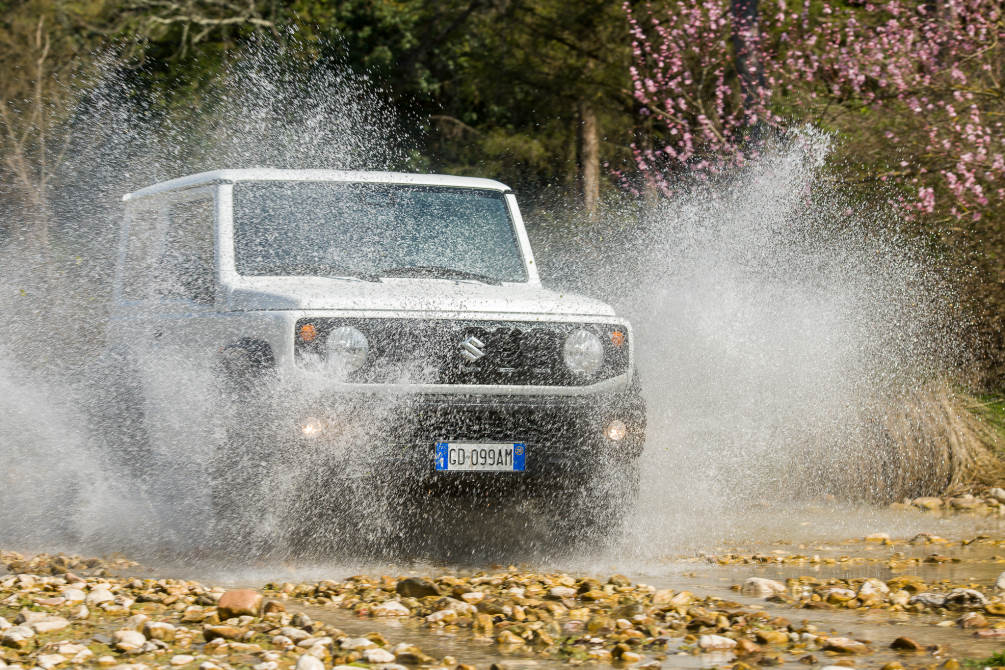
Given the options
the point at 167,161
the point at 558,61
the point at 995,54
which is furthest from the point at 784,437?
the point at 167,161

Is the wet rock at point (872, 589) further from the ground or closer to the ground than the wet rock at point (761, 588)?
further from the ground

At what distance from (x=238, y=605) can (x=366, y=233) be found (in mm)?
2690

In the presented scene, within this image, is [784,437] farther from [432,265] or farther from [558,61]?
[558,61]

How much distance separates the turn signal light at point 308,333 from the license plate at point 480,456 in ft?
2.30

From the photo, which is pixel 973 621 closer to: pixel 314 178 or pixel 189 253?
pixel 314 178

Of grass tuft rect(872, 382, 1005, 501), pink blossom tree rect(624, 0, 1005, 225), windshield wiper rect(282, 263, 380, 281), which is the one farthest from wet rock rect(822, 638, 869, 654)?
pink blossom tree rect(624, 0, 1005, 225)

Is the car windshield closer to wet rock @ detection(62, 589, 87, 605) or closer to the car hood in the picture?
the car hood

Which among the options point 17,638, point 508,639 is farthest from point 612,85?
point 17,638

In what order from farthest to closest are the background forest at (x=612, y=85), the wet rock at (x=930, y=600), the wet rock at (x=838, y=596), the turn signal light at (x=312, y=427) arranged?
the background forest at (x=612, y=85), the turn signal light at (x=312, y=427), the wet rock at (x=838, y=596), the wet rock at (x=930, y=600)

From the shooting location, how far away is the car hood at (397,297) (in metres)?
5.97

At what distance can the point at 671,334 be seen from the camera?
10117mm

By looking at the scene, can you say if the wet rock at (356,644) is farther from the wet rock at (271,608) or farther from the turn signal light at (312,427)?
the turn signal light at (312,427)

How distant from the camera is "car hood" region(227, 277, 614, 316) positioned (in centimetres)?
597

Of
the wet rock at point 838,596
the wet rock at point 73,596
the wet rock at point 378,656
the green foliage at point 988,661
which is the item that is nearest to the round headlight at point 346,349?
the wet rock at point 73,596
